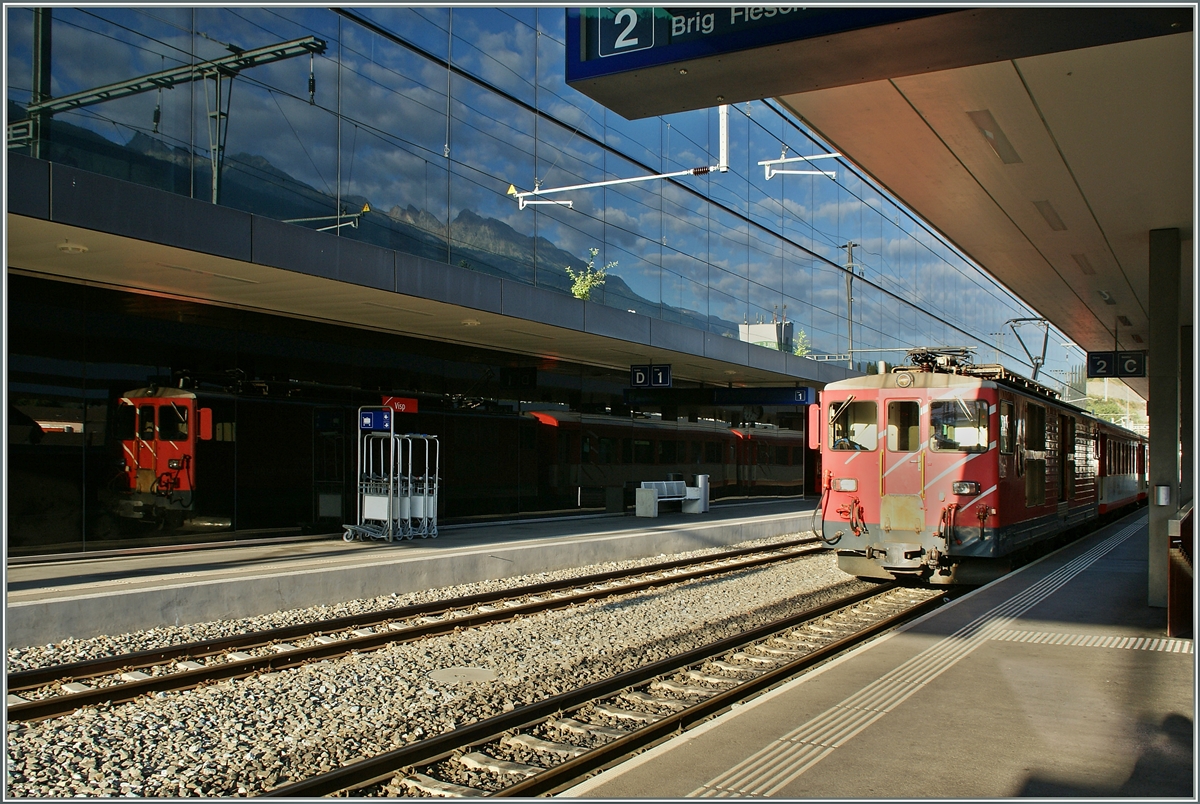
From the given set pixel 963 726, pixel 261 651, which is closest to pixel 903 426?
pixel 963 726

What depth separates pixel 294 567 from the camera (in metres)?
11.7

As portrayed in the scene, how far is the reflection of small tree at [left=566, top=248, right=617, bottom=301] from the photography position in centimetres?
1916

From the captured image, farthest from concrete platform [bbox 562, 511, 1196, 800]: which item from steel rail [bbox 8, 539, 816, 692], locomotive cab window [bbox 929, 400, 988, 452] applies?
steel rail [bbox 8, 539, 816, 692]

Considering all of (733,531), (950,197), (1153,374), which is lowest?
(733,531)

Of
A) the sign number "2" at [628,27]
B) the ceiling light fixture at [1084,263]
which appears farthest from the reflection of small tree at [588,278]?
the sign number "2" at [628,27]

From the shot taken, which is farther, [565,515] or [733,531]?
[565,515]

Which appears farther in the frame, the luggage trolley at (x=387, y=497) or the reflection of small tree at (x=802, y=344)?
the reflection of small tree at (x=802, y=344)

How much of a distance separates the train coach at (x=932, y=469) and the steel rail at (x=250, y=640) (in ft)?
12.1

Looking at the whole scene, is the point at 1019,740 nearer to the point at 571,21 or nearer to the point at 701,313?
the point at 571,21

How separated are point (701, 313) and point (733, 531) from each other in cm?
694

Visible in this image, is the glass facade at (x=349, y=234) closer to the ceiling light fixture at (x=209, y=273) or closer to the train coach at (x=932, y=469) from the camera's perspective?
the ceiling light fixture at (x=209, y=273)

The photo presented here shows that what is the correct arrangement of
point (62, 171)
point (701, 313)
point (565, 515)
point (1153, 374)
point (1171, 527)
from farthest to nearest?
point (701, 313) → point (565, 515) → point (1153, 374) → point (1171, 527) → point (62, 171)

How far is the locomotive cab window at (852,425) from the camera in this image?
13.0 m

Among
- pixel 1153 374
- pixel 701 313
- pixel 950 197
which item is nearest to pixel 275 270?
pixel 950 197
